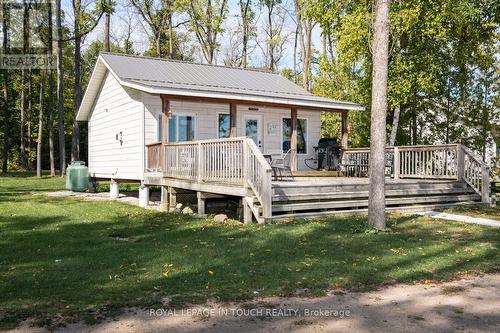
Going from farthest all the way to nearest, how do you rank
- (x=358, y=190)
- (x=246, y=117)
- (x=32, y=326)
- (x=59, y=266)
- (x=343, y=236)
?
1. (x=246, y=117)
2. (x=358, y=190)
3. (x=343, y=236)
4. (x=59, y=266)
5. (x=32, y=326)

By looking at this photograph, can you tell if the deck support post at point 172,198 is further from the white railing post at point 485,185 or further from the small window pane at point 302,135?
the white railing post at point 485,185

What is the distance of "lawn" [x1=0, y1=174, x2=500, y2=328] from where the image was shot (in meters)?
4.72

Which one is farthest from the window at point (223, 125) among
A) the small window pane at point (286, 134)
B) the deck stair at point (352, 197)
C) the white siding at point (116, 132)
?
the deck stair at point (352, 197)

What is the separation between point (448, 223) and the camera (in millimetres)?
9719

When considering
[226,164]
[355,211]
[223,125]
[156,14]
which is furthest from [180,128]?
[156,14]

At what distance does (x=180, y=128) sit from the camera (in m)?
15.4

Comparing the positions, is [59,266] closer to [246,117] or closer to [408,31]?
[246,117]

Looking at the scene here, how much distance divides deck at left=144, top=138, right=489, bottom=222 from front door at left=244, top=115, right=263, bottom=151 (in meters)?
4.11

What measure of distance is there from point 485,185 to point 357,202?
445 cm

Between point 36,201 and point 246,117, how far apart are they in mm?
7781

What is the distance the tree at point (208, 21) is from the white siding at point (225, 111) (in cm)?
1653

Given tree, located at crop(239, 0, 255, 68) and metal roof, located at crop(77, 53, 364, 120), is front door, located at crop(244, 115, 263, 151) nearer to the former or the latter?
metal roof, located at crop(77, 53, 364, 120)

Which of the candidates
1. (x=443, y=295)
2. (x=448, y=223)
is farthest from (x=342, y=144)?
(x=443, y=295)

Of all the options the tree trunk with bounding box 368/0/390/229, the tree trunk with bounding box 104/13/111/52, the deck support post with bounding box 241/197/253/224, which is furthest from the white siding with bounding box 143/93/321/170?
the tree trunk with bounding box 104/13/111/52
